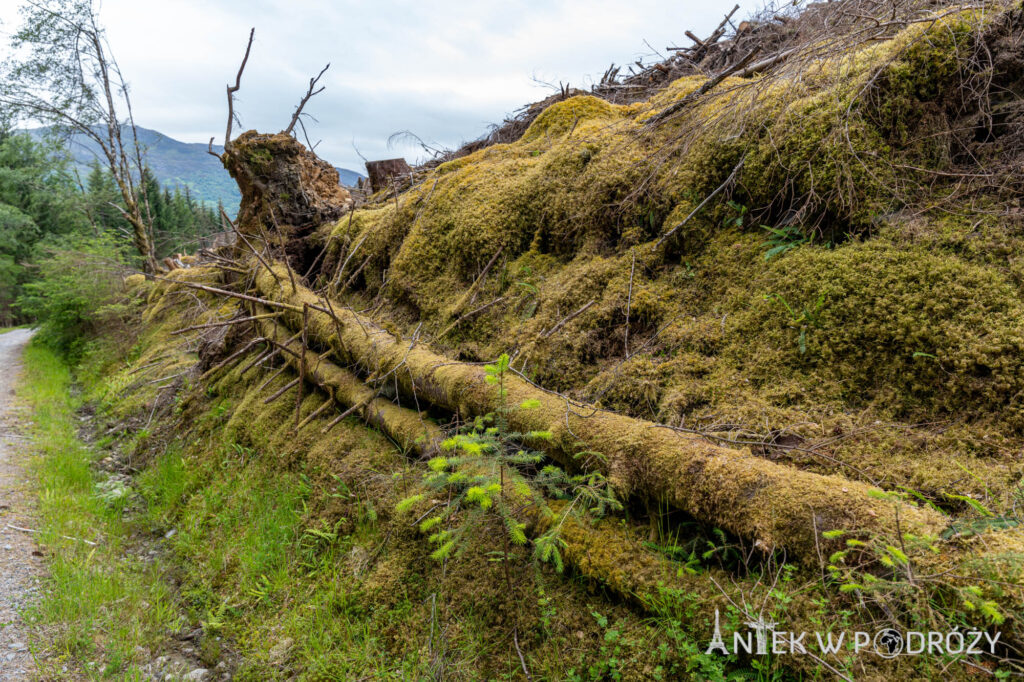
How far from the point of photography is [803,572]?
1.77m

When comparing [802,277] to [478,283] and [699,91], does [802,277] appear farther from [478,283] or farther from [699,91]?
[478,283]

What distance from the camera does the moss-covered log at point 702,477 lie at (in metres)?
→ 1.72

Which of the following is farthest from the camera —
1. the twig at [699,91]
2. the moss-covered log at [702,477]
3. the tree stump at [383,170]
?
the tree stump at [383,170]

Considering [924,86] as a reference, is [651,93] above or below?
above

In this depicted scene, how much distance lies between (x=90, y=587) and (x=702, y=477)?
4949 millimetres

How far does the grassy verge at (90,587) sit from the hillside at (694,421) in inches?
5.2

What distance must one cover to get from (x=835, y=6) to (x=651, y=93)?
382 centimetres

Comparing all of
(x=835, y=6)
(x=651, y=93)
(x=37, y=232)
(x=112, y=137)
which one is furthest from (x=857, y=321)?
(x=37, y=232)

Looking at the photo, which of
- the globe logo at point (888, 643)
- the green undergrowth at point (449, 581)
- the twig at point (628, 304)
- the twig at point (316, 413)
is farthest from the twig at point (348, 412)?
the globe logo at point (888, 643)

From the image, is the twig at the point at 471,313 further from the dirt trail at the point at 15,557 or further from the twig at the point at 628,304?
the dirt trail at the point at 15,557

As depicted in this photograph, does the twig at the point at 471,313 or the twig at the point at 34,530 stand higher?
the twig at the point at 471,313

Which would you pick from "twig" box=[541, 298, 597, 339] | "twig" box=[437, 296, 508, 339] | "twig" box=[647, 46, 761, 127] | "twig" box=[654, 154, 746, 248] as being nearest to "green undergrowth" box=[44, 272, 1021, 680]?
"twig" box=[437, 296, 508, 339]

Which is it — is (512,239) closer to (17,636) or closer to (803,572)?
(803,572)

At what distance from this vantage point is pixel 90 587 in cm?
399
